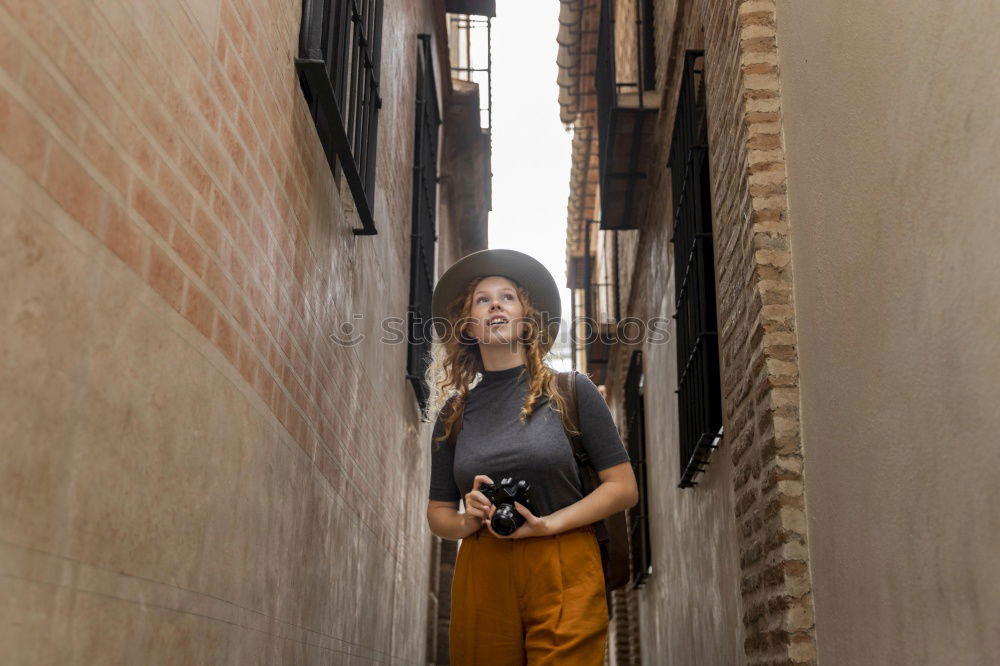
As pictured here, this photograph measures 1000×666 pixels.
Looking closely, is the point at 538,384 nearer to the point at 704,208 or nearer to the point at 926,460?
the point at 926,460

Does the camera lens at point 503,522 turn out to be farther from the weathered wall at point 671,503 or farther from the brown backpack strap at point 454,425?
the weathered wall at point 671,503

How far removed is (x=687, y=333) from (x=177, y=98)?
427cm

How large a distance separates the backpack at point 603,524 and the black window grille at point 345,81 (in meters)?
1.45

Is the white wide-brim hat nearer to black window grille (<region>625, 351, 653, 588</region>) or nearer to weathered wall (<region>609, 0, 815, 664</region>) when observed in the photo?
weathered wall (<region>609, 0, 815, 664</region>)

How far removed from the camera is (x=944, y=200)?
2307mm

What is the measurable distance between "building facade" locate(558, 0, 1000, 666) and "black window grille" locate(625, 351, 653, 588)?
2622 mm

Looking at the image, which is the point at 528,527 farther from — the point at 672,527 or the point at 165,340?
the point at 672,527

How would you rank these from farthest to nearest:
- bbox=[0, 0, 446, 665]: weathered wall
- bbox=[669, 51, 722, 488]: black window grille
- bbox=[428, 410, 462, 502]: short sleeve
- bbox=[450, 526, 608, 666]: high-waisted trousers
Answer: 1. bbox=[669, 51, 722, 488]: black window grille
2. bbox=[428, 410, 462, 502]: short sleeve
3. bbox=[450, 526, 608, 666]: high-waisted trousers
4. bbox=[0, 0, 446, 665]: weathered wall

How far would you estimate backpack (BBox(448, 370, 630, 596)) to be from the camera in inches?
131

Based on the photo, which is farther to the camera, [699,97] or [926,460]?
[699,97]

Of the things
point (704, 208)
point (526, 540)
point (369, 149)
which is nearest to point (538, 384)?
point (526, 540)

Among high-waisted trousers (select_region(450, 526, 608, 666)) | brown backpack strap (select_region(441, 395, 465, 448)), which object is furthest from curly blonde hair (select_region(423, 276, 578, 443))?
high-waisted trousers (select_region(450, 526, 608, 666))

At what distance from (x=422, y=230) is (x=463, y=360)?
5.28 metres
